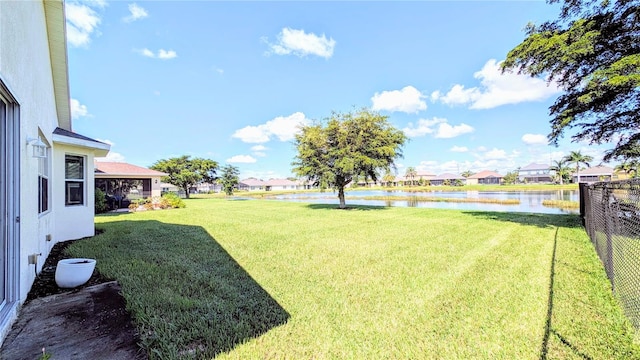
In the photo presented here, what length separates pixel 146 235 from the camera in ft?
25.2

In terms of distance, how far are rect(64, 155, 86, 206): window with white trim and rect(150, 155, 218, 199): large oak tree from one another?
27.4m

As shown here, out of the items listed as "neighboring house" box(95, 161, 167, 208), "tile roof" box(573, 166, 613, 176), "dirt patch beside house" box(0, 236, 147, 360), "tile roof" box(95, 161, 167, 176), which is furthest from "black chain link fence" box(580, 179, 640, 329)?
"tile roof" box(573, 166, 613, 176)

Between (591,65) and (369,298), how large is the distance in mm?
10118

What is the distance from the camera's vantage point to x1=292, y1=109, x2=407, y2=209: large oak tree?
14.3m

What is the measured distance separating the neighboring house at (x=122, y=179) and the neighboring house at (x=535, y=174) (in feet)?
313

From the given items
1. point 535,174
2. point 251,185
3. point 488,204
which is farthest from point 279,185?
point 535,174

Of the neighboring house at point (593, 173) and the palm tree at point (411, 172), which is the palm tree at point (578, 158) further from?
the palm tree at point (411, 172)

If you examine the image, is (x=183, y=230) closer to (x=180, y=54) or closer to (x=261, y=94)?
(x=180, y=54)

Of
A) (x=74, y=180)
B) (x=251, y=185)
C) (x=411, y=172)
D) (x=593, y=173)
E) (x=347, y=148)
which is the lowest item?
(x=74, y=180)

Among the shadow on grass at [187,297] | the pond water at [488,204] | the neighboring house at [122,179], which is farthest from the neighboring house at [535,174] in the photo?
the shadow on grass at [187,297]

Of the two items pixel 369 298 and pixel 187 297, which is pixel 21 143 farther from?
pixel 369 298

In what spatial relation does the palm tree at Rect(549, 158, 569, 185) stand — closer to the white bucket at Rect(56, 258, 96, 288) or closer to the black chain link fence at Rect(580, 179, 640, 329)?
the black chain link fence at Rect(580, 179, 640, 329)

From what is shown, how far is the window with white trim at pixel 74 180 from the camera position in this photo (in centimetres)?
706

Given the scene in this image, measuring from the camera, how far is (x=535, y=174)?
9062 centimetres
